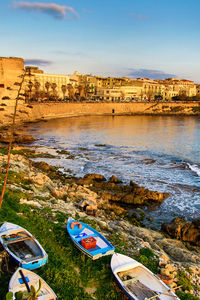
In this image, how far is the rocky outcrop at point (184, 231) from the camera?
12.9 metres

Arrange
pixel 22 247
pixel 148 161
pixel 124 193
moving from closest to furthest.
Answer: pixel 22 247, pixel 124 193, pixel 148 161

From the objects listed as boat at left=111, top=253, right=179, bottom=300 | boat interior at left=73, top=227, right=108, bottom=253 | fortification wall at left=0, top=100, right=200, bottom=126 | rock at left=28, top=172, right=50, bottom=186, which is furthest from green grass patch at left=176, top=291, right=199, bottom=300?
fortification wall at left=0, top=100, right=200, bottom=126

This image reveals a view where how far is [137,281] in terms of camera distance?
24.2 feet

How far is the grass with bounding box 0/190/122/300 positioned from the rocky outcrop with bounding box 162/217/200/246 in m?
5.82

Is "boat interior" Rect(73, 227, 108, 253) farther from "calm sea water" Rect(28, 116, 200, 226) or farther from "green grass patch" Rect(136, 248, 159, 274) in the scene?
"calm sea water" Rect(28, 116, 200, 226)

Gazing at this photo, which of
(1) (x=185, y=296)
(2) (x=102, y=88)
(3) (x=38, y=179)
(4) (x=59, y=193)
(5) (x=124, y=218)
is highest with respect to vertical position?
(2) (x=102, y=88)

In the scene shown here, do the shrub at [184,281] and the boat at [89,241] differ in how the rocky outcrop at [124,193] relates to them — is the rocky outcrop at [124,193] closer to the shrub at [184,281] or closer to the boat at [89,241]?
the boat at [89,241]

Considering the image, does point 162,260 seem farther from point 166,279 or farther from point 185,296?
point 185,296

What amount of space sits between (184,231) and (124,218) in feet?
10.7

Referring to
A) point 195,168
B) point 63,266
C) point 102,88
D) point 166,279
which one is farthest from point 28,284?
point 102,88

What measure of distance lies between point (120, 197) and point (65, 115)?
72.6 metres

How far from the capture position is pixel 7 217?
408 inches

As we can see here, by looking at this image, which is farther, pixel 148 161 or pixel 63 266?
pixel 148 161

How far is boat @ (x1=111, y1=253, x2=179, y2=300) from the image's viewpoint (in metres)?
6.79
